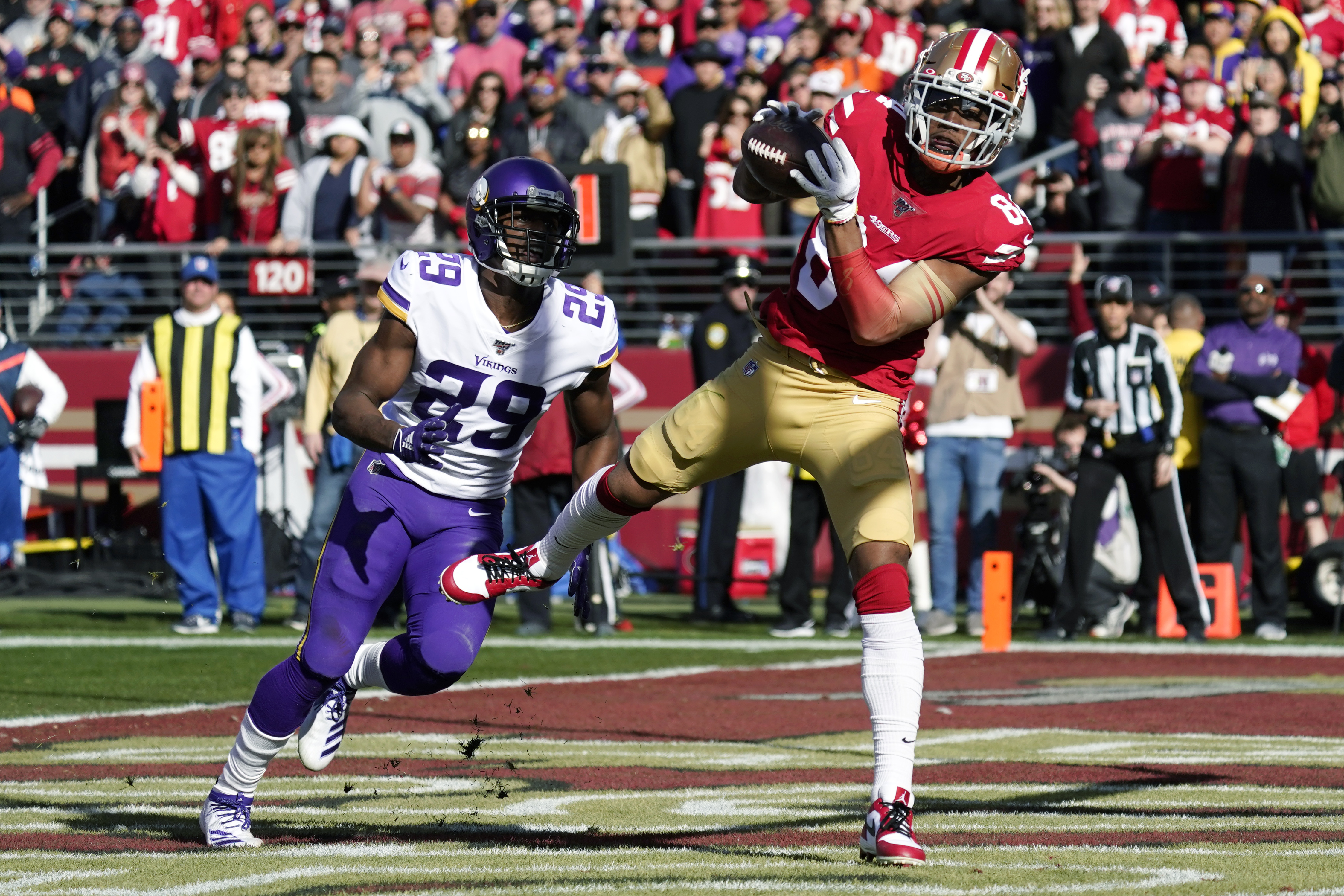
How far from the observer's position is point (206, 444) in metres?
11.5

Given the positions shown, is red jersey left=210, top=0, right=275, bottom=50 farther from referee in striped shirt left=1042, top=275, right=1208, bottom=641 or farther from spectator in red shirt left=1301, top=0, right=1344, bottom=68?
referee in striped shirt left=1042, top=275, right=1208, bottom=641

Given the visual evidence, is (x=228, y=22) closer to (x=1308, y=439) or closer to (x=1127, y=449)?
(x=1127, y=449)

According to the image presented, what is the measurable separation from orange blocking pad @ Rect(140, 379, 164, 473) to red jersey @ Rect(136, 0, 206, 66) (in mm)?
7652

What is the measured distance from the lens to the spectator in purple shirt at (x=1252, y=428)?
38.5ft

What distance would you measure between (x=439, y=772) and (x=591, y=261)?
228 inches

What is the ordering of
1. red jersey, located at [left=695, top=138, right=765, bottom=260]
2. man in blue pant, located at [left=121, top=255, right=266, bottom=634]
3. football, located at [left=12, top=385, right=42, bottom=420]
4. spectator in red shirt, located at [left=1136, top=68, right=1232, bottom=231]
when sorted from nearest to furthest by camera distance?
man in blue pant, located at [left=121, top=255, right=266, bottom=634]
football, located at [left=12, top=385, right=42, bottom=420]
spectator in red shirt, located at [left=1136, top=68, right=1232, bottom=231]
red jersey, located at [left=695, top=138, right=765, bottom=260]

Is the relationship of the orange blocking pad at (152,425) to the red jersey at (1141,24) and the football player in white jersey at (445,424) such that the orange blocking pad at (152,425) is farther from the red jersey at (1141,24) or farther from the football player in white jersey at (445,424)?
the red jersey at (1141,24)

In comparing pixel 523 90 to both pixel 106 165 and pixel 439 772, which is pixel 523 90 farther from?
pixel 439 772

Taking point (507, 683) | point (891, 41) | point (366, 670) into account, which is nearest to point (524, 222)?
point (366, 670)

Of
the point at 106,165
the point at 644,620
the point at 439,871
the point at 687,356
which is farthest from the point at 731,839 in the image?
the point at 106,165

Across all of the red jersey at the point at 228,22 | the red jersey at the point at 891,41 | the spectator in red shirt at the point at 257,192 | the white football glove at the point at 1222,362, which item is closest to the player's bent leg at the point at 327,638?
the white football glove at the point at 1222,362

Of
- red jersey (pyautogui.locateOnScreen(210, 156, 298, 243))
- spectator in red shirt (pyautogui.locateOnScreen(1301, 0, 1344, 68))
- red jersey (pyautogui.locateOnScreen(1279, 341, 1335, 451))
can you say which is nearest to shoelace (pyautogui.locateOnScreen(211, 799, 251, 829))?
red jersey (pyautogui.locateOnScreen(1279, 341, 1335, 451))

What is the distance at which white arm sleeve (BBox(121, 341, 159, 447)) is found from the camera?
37.9 feet

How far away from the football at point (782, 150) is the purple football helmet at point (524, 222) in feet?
2.41
